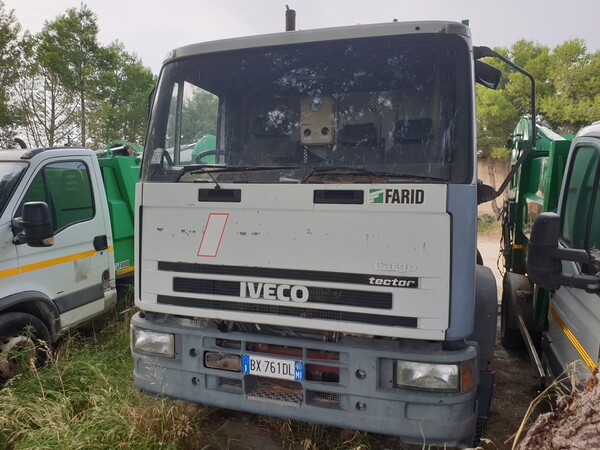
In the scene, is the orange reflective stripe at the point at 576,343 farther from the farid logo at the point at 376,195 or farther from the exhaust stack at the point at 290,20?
the exhaust stack at the point at 290,20

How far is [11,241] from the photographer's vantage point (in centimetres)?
385

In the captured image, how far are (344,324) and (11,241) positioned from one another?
9.50 ft

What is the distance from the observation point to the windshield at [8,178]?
157 inches

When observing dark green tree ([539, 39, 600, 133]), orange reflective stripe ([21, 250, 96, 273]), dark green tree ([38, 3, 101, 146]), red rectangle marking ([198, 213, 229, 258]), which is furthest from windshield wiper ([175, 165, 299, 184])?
dark green tree ([38, 3, 101, 146])

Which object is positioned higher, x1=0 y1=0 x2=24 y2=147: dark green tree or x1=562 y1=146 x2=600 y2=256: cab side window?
x1=0 y1=0 x2=24 y2=147: dark green tree

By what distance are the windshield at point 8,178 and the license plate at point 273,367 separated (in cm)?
258

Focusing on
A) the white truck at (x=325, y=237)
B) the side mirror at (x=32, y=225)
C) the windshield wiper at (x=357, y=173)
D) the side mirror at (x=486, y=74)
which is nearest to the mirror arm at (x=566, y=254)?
the white truck at (x=325, y=237)

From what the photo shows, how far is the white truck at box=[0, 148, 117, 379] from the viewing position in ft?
12.5

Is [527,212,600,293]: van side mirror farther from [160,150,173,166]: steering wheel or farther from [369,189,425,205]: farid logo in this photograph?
[160,150,173,166]: steering wheel

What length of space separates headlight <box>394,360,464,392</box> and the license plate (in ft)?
1.85

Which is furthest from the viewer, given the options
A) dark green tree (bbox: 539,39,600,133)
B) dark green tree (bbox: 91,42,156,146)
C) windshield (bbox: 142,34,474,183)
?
dark green tree (bbox: 91,42,156,146)

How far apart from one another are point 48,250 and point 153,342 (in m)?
1.81

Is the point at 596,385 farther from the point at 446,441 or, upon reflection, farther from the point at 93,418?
the point at 93,418

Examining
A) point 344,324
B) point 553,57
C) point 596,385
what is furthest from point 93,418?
point 553,57
